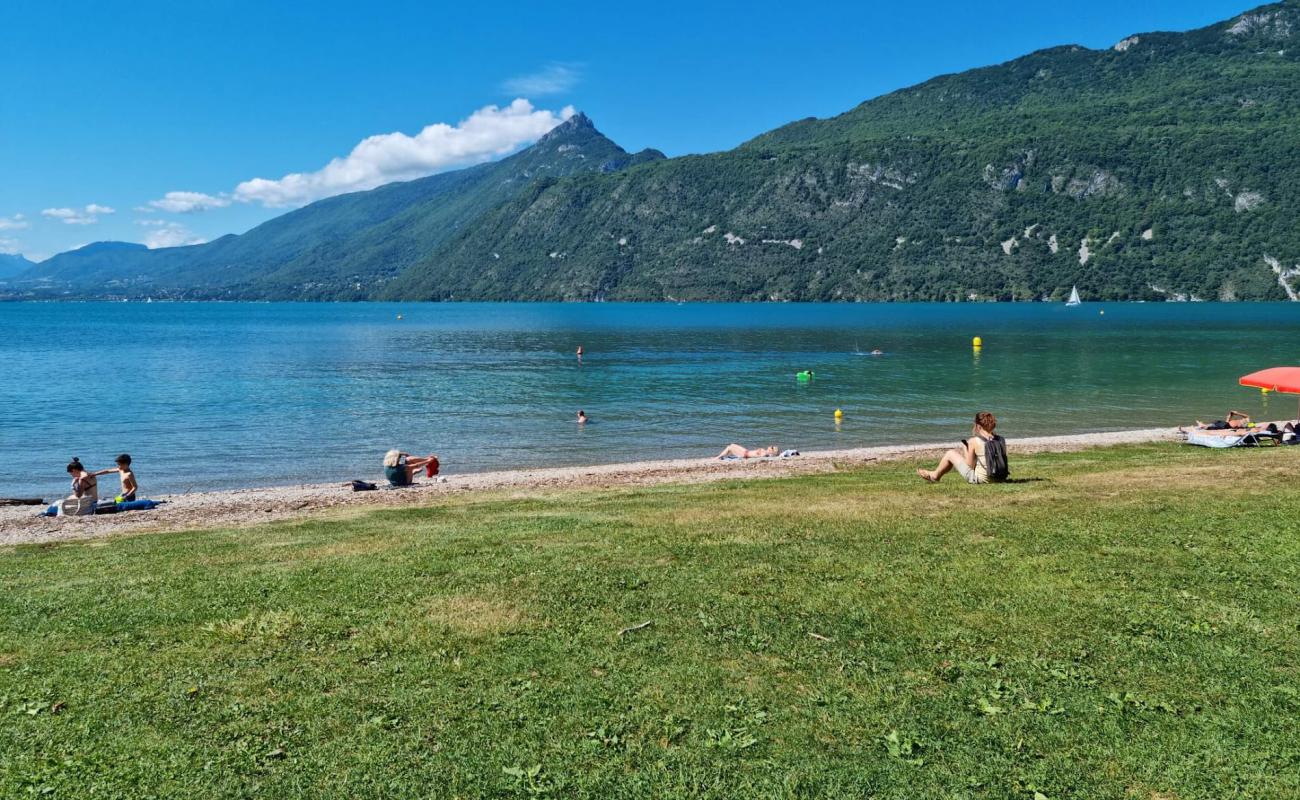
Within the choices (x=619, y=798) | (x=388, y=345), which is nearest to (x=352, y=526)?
(x=619, y=798)

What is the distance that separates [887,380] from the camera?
201 ft

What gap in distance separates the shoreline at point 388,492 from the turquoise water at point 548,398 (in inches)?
158

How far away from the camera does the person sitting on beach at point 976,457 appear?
17.4m

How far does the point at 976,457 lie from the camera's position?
17625 millimetres

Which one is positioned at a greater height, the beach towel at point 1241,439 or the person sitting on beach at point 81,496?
the person sitting on beach at point 81,496

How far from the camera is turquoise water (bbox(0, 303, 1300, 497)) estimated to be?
34875 millimetres

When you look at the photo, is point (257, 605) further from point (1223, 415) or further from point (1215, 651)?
point (1223, 415)

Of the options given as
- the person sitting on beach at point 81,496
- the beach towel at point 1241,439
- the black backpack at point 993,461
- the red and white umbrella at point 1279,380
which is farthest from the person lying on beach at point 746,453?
the person sitting on beach at point 81,496

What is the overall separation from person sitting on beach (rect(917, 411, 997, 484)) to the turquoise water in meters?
16.1

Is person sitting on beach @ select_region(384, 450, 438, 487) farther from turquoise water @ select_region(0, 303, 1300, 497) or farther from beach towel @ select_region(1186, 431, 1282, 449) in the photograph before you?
beach towel @ select_region(1186, 431, 1282, 449)

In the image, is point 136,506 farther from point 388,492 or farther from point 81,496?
point 388,492

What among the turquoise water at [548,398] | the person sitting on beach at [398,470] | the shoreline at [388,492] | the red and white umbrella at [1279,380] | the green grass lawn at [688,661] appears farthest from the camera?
the turquoise water at [548,398]

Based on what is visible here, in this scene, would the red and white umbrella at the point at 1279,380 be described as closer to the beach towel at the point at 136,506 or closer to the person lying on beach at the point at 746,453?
the person lying on beach at the point at 746,453

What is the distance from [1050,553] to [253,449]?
32.5 metres
